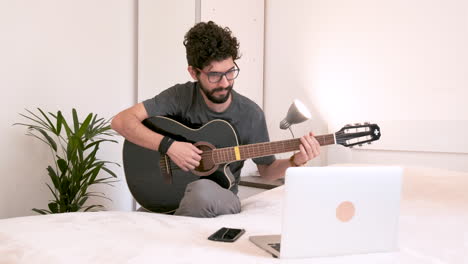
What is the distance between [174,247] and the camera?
3.35 ft

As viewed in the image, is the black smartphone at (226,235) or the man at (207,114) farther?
the man at (207,114)

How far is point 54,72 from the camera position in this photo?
7.57ft

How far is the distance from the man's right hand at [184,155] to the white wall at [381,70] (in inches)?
71.3

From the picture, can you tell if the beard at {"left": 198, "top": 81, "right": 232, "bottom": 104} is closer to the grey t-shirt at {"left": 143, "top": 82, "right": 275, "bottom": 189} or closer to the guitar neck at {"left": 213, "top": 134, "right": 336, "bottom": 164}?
the grey t-shirt at {"left": 143, "top": 82, "right": 275, "bottom": 189}

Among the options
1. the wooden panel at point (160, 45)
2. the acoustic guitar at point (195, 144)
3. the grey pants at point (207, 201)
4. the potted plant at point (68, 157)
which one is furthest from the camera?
the wooden panel at point (160, 45)

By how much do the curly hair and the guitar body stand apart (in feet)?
0.89

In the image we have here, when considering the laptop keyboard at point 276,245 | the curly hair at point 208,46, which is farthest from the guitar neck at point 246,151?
the laptop keyboard at point 276,245

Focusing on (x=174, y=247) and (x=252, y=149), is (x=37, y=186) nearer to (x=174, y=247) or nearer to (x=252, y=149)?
(x=252, y=149)

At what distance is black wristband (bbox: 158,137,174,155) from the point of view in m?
1.69

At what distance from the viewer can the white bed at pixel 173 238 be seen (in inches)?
37.2

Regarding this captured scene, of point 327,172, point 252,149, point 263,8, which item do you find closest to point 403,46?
point 263,8

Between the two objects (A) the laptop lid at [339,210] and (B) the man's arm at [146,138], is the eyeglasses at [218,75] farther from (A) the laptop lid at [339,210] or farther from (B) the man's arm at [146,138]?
(A) the laptop lid at [339,210]

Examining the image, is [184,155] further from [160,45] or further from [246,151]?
[160,45]

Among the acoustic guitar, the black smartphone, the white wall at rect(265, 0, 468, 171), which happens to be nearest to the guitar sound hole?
the acoustic guitar
